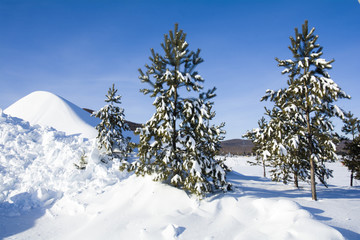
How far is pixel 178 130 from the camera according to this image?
10.1 metres

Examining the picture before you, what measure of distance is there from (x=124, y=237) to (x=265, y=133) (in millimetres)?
9194

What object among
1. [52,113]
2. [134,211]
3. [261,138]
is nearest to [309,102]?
[261,138]

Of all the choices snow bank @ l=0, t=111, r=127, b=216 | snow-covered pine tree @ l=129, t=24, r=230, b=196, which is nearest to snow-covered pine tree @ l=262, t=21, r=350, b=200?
snow-covered pine tree @ l=129, t=24, r=230, b=196

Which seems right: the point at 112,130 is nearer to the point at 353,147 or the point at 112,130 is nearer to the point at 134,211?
the point at 134,211

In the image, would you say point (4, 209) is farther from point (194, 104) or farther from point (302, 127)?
point (302, 127)

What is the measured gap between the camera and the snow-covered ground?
267 inches

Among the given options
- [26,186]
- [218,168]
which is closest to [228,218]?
[218,168]

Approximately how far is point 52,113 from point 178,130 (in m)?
22.4

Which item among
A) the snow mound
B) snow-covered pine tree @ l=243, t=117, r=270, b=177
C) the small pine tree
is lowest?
the small pine tree

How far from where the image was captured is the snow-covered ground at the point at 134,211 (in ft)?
22.2

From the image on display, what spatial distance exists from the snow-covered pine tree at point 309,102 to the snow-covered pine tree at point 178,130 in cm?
477

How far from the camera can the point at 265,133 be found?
12.2 m

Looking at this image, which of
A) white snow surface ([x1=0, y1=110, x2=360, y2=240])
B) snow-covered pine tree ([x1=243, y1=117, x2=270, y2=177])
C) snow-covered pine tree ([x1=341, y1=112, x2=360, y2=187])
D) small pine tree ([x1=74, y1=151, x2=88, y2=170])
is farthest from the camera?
snow-covered pine tree ([x1=341, y1=112, x2=360, y2=187])

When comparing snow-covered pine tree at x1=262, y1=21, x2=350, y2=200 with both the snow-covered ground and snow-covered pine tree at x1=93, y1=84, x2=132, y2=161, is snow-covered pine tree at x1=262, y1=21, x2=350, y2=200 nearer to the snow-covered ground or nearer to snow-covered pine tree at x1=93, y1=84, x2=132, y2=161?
the snow-covered ground
